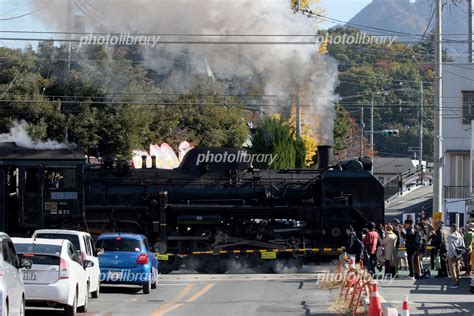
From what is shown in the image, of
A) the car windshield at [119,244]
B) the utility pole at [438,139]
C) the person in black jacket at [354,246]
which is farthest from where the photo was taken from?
the utility pole at [438,139]

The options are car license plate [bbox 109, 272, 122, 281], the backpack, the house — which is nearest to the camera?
car license plate [bbox 109, 272, 122, 281]

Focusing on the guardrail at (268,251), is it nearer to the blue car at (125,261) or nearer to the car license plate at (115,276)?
the blue car at (125,261)

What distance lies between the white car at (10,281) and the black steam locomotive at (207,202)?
15589 millimetres

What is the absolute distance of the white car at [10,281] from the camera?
13.4m

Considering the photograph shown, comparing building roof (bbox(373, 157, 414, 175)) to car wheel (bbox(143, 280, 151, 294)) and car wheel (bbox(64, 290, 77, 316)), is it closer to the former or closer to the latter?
car wheel (bbox(143, 280, 151, 294))

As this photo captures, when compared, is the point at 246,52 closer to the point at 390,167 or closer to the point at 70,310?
the point at 70,310

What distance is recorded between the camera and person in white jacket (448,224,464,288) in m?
25.9

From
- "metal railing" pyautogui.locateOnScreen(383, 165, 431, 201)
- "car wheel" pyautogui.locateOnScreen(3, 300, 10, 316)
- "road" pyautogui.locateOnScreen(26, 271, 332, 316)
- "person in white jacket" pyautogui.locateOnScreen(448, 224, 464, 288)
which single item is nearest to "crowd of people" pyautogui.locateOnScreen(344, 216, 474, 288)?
"person in white jacket" pyautogui.locateOnScreen(448, 224, 464, 288)

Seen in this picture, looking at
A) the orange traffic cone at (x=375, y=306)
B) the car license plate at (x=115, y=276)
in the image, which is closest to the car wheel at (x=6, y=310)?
the orange traffic cone at (x=375, y=306)

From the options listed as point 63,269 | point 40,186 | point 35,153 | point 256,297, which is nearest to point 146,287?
point 256,297

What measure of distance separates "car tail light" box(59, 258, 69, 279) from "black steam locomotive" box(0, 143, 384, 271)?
1322 centimetres

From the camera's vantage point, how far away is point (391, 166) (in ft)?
323

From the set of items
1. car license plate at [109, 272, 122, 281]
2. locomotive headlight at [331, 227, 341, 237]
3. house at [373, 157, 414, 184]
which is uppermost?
house at [373, 157, 414, 184]

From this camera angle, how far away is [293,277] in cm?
3017
